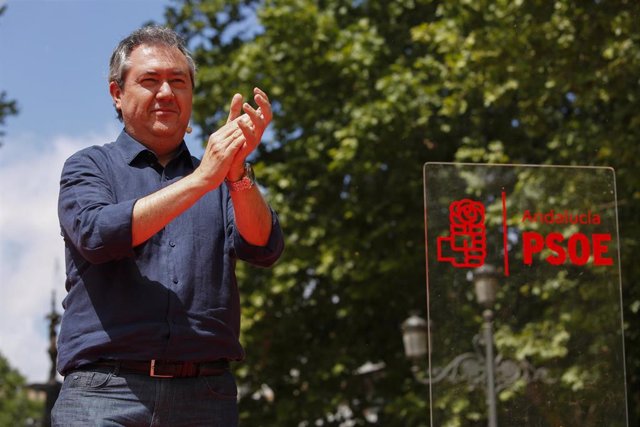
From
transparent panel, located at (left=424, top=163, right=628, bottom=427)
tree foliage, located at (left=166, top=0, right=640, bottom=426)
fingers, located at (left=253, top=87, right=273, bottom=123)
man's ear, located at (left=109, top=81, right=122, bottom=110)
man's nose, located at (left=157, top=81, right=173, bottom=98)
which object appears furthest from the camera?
tree foliage, located at (left=166, top=0, right=640, bottom=426)

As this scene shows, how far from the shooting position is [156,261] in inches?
92.4

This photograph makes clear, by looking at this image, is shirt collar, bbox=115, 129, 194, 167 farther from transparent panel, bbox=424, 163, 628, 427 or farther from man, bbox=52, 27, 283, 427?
transparent panel, bbox=424, 163, 628, 427

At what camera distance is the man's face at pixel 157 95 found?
8.20ft

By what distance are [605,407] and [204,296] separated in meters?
2.29

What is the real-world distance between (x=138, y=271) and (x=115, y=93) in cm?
54

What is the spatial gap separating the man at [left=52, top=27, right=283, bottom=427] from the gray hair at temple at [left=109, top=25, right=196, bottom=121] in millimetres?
27

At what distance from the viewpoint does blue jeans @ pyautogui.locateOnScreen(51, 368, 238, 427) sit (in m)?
2.24

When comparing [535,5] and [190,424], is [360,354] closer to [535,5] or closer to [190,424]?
[535,5]

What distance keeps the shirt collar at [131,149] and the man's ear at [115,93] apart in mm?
79

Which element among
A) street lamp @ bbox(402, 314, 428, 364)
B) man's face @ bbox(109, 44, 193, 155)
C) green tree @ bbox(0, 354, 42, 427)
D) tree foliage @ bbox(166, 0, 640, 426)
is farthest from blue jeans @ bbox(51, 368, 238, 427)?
green tree @ bbox(0, 354, 42, 427)

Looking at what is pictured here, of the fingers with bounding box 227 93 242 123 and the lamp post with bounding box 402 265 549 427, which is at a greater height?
the fingers with bounding box 227 93 242 123

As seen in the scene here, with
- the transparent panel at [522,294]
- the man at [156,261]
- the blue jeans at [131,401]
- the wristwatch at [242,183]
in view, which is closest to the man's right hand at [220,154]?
the man at [156,261]

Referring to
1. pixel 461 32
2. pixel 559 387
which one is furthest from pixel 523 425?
pixel 461 32

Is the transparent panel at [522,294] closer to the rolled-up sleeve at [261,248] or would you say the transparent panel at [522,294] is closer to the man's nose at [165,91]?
the rolled-up sleeve at [261,248]
